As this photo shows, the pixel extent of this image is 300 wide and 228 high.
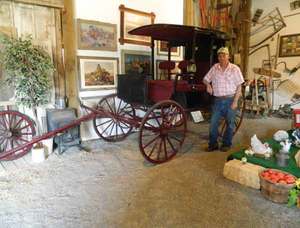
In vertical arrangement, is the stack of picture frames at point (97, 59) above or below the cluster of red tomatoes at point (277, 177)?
above

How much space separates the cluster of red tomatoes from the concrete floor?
22 centimetres

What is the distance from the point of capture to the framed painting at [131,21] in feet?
15.0

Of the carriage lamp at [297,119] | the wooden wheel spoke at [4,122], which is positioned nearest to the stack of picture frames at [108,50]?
the wooden wheel spoke at [4,122]

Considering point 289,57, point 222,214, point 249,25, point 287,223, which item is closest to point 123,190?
point 222,214

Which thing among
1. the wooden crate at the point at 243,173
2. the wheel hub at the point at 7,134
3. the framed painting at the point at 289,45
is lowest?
the wooden crate at the point at 243,173

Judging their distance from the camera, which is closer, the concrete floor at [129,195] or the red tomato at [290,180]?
the concrete floor at [129,195]

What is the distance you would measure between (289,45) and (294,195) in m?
5.95

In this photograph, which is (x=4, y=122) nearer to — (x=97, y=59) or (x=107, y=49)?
(x=97, y=59)

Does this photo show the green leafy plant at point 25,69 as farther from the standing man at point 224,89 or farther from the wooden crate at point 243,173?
the wooden crate at point 243,173

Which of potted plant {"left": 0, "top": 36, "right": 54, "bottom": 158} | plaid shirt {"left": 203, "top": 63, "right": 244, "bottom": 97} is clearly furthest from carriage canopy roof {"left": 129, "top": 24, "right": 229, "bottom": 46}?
potted plant {"left": 0, "top": 36, "right": 54, "bottom": 158}

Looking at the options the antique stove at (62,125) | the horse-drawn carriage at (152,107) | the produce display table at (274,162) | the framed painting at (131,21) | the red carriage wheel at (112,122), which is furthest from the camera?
the framed painting at (131,21)

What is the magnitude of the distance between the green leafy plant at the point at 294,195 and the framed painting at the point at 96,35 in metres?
3.55

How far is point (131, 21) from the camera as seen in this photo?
15.6ft

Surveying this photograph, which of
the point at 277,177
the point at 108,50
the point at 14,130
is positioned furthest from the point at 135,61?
the point at 277,177
